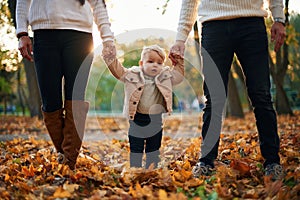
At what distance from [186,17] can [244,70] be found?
2.32ft

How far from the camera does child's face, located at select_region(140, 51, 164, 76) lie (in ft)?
13.6

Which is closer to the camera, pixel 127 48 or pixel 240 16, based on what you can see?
pixel 240 16

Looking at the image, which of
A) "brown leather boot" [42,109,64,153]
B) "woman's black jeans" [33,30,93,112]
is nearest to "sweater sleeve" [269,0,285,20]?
"woman's black jeans" [33,30,93,112]

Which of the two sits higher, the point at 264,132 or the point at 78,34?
the point at 78,34

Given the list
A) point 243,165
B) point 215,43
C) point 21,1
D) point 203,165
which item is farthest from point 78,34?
point 243,165

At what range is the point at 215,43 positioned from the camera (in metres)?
3.37

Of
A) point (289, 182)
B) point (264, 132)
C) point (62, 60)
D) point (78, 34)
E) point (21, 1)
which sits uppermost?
point (21, 1)

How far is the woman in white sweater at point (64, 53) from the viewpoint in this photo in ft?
11.6

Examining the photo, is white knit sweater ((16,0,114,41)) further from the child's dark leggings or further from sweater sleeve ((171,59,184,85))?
the child's dark leggings

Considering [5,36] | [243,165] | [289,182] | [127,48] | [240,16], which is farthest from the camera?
[5,36]

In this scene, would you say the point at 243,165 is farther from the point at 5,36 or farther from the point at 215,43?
the point at 5,36

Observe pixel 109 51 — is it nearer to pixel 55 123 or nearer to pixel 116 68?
pixel 116 68

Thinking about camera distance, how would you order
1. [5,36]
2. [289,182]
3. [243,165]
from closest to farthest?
[289,182]
[243,165]
[5,36]

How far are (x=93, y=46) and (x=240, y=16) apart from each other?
51.6 inches
